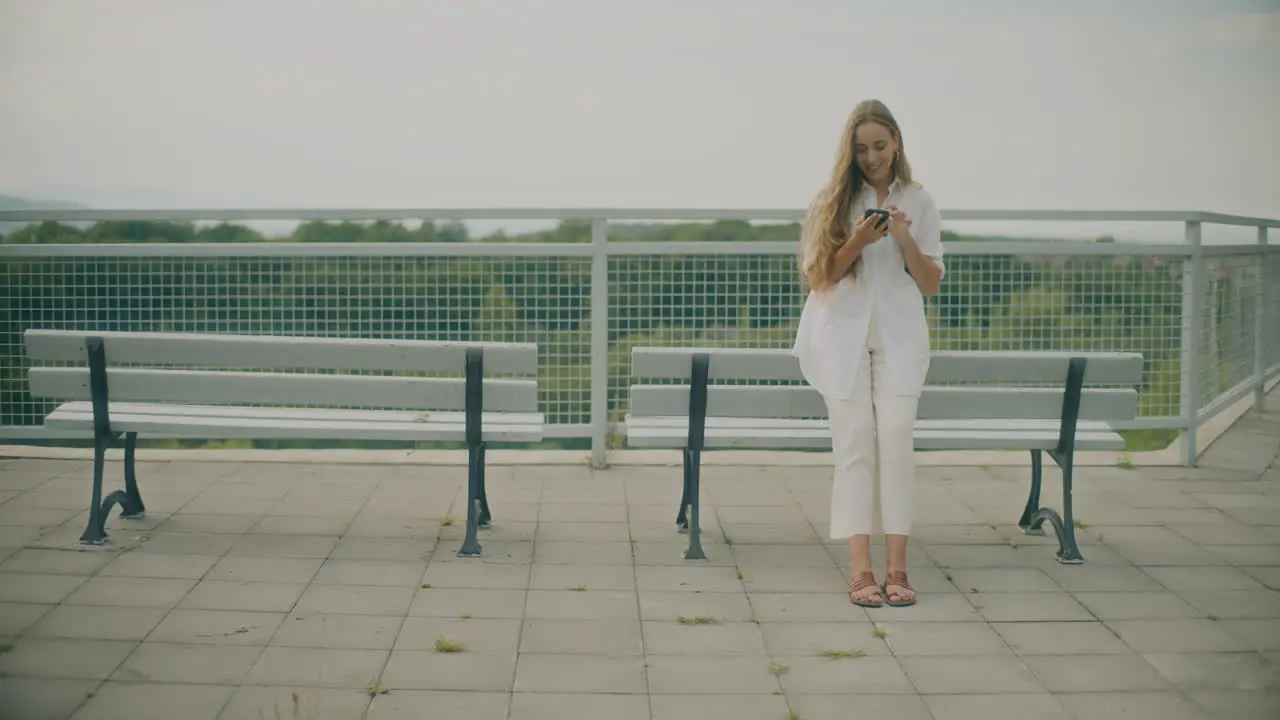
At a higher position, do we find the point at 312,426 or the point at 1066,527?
the point at 312,426

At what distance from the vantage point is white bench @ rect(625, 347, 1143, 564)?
17.7 ft

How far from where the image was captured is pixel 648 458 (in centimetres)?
752

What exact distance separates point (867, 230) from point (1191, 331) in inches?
152

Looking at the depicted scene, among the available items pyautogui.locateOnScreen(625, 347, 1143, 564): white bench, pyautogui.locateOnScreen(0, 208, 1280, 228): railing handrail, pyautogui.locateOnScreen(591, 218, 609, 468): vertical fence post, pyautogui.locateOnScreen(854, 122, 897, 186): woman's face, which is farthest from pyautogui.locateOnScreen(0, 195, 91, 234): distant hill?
pyautogui.locateOnScreen(854, 122, 897, 186): woman's face

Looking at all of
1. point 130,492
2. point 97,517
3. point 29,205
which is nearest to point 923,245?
point 97,517

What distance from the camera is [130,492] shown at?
586 cm

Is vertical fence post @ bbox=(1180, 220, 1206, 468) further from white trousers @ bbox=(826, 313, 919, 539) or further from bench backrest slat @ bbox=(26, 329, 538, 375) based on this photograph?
bench backrest slat @ bbox=(26, 329, 538, 375)

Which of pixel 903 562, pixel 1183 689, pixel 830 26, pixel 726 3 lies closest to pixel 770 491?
pixel 903 562

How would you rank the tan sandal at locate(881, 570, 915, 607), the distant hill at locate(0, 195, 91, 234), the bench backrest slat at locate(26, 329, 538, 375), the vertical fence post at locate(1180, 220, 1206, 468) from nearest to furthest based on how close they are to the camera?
the tan sandal at locate(881, 570, 915, 607) → the bench backrest slat at locate(26, 329, 538, 375) → the distant hill at locate(0, 195, 91, 234) → the vertical fence post at locate(1180, 220, 1206, 468)

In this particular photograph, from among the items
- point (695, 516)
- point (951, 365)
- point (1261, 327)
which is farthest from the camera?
point (1261, 327)

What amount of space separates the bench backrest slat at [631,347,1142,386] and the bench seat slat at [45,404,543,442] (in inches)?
22.6

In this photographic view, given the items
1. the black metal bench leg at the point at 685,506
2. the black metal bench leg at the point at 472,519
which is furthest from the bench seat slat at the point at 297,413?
the black metal bench leg at the point at 685,506

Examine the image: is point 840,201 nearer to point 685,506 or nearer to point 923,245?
point 923,245

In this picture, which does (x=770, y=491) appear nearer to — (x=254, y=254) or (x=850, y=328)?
(x=850, y=328)
